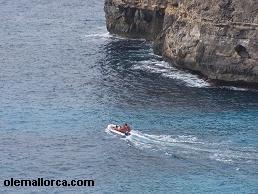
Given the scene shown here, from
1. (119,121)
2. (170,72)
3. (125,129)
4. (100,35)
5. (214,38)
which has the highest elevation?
(214,38)

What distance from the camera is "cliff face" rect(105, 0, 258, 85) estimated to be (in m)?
115

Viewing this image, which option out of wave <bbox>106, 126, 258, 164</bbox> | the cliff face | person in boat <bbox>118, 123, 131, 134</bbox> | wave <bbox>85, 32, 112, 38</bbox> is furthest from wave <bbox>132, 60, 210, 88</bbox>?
wave <bbox>85, 32, 112, 38</bbox>

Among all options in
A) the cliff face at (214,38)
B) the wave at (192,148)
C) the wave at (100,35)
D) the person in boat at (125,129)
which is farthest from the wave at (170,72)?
the wave at (100,35)

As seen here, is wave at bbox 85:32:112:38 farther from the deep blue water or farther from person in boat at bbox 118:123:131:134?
person in boat at bbox 118:123:131:134

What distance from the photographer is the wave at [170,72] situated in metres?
120

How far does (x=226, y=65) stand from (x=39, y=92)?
96.3 ft

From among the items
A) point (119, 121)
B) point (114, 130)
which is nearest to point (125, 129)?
point (114, 130)

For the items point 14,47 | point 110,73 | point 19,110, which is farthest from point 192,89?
point 14,47

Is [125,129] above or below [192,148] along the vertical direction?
above

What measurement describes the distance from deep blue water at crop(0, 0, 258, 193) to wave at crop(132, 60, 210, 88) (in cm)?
17

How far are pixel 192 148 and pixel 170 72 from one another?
33.8 m

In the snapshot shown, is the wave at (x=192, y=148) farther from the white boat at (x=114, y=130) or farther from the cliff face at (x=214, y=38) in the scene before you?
the cliff face at (x=214, y=38)

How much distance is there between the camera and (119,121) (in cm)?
10531

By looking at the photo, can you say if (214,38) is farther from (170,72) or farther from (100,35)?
(100,35)
